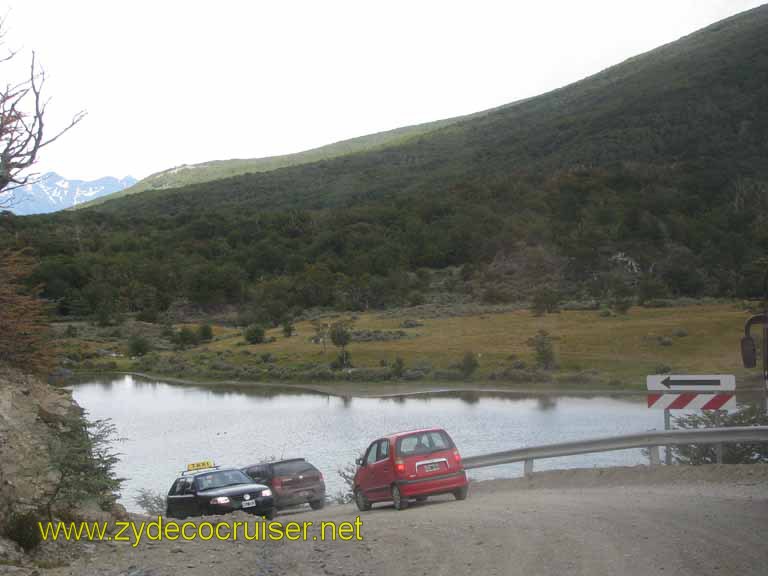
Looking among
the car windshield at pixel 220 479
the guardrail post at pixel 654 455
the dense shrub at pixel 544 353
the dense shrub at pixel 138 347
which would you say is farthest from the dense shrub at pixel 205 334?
the guardrail post at pixel 654 455

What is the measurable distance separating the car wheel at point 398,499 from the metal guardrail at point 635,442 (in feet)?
10.2

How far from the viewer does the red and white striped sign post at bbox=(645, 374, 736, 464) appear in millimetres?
14859

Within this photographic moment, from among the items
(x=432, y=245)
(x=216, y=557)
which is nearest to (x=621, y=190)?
(x=432, y=245)

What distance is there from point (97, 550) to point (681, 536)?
20.1 feet

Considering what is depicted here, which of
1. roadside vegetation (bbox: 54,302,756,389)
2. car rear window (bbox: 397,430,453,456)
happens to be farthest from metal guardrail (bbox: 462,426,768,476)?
roadside vegetation (bbox: 54,302,756,389)

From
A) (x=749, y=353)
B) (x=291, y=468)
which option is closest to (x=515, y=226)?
(x=291, y=468)

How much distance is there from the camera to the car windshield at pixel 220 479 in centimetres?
1627

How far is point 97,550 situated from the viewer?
30.8 feet

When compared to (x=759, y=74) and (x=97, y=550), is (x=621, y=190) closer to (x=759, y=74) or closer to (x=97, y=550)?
(x=759, y=74)

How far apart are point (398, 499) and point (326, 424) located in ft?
79.8

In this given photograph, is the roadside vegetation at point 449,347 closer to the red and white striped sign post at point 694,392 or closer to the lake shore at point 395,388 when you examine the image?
the lake shore at point 395,388

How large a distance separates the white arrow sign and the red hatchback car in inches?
153

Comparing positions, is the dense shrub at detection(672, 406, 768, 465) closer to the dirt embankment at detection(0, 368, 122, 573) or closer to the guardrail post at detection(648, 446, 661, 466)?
the guardrail post at detection(648, 446, 661, 466)

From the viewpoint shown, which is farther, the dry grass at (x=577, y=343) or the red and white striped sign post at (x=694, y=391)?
the dry grass at (x=577, y=343)
